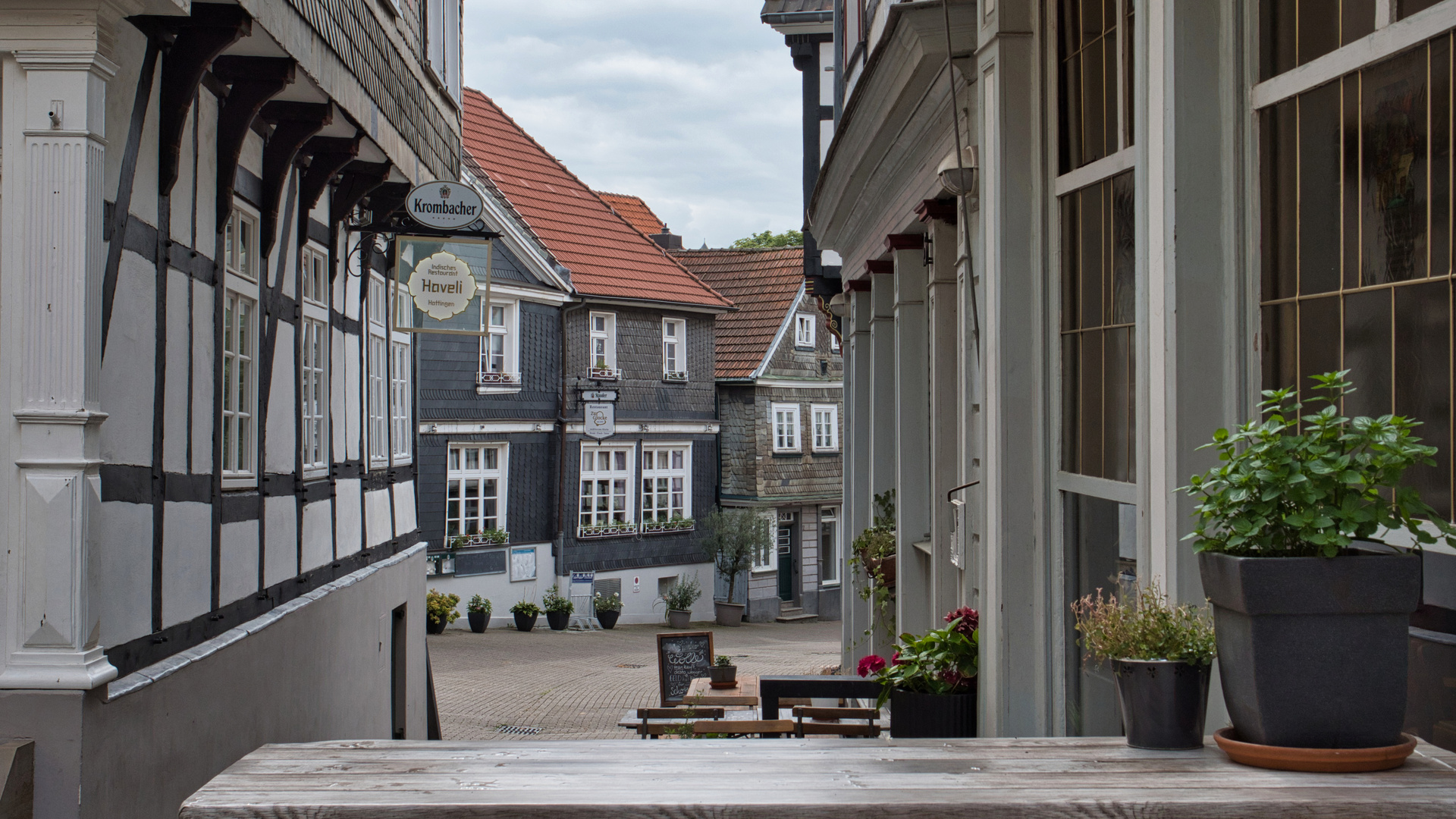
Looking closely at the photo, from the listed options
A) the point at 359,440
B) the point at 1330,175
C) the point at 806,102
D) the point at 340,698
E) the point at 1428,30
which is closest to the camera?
the point at 1428,30

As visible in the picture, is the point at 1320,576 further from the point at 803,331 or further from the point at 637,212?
the point at 637,212

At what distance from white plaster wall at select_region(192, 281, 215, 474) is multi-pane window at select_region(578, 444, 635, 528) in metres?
19.8

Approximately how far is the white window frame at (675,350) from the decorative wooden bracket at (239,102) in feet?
71.2

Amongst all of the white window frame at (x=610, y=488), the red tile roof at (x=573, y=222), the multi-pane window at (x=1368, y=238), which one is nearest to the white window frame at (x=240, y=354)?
the multi-pane window at (x=1368, y=238)

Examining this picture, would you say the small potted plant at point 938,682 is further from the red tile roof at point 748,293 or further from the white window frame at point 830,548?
the white window frame at point 830,548

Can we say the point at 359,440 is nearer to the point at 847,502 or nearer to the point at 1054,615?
the point at 847,502

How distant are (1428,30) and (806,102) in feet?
43.5

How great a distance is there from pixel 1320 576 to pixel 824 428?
30491 mm

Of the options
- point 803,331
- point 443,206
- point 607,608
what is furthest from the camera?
point 803,331

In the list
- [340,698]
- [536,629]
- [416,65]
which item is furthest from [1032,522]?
[536,629]

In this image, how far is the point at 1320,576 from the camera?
7.42 ft

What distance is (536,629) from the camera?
83.3 feet

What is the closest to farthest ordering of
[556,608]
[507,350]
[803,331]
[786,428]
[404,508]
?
[404,508] < [507,350] < [556,608] < [786,428] < [803,331]

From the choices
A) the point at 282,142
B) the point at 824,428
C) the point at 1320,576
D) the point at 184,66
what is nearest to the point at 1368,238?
the point at 1320,576
